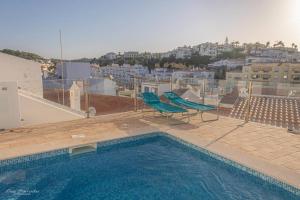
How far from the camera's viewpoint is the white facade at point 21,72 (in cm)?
1081

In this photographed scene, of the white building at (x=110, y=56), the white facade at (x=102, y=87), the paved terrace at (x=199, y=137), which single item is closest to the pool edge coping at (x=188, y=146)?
the paved terrace at (x=199, y=137)

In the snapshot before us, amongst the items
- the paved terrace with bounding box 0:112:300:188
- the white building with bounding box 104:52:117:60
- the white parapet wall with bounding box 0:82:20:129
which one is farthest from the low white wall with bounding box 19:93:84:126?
the white building with bounding box 104:52:117:60

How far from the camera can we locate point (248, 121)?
6762mm

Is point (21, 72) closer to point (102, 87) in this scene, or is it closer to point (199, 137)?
point (102, 87)

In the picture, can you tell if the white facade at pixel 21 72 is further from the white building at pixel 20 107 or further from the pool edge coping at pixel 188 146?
the pool edge coping at pixel 188 146

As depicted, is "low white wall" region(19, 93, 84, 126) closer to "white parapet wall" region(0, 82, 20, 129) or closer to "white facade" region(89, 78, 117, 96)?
"white parapet wall" region(0, 82, 20, 129)

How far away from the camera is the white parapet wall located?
5820 mm

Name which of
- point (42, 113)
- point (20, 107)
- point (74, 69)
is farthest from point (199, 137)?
point (74, 69)

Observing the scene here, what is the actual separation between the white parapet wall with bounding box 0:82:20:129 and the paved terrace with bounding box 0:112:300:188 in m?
0.36

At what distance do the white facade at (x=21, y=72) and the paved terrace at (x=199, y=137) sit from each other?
5.50m

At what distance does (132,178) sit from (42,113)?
4638 millimetres

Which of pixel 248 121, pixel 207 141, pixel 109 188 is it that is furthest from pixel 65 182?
pixel 248 121

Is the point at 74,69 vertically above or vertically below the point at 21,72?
above

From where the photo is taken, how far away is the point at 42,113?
7.31 meters
